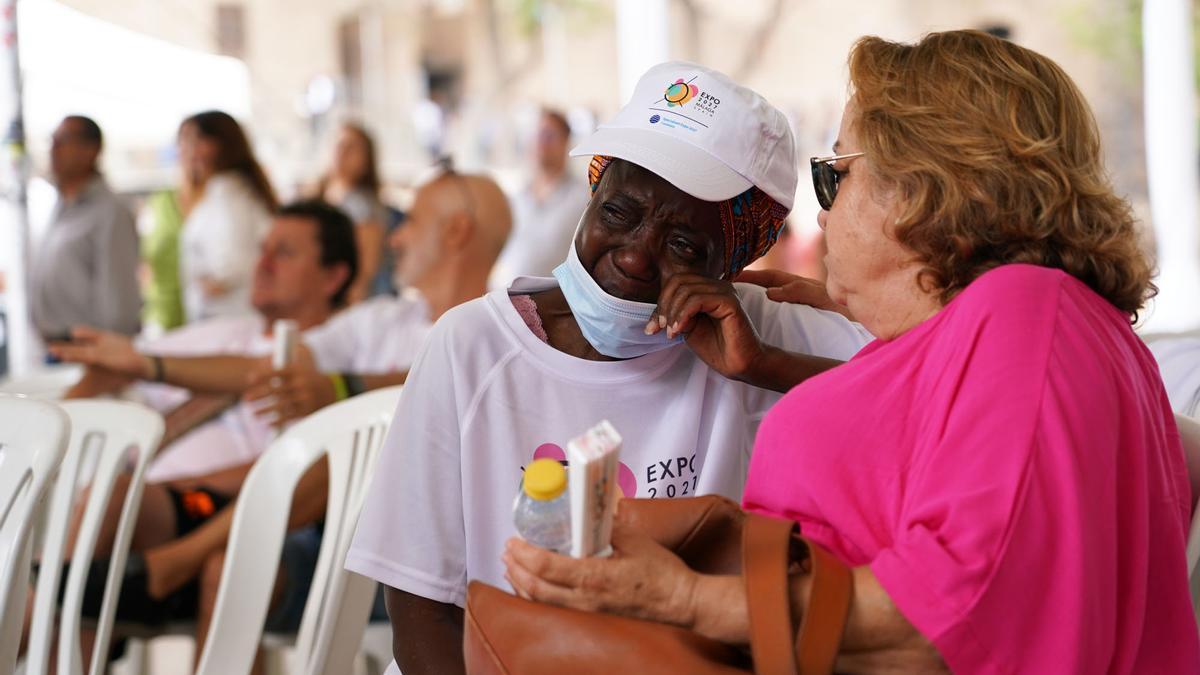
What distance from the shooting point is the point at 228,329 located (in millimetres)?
4125

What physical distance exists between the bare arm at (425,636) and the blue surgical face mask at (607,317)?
0.44 meters

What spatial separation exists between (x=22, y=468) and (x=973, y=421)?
1451 mm

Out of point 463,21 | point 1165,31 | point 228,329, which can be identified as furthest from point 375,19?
point 228,329

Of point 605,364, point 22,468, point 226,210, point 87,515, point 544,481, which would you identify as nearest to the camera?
point 544,481

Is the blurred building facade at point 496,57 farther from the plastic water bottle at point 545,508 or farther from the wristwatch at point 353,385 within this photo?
the plastic water bottle at point 545,508

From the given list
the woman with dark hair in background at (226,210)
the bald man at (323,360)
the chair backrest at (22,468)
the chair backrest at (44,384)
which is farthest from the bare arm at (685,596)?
the woman with dark hair in background at (226,210)

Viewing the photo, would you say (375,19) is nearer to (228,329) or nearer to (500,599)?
(228,329)

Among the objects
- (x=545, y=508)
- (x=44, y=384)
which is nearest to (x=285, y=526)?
(x=545, y=508)

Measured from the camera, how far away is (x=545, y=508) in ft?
4.15

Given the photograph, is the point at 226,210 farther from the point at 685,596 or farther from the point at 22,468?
the point at 685,596

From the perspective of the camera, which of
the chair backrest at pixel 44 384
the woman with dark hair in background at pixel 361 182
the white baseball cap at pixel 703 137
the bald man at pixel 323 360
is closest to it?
the white baseball cap at pixel 703 137

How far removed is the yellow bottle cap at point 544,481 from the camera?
4.08ft

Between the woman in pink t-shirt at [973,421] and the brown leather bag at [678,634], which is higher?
the woman in pink t-shirt at [973,421]

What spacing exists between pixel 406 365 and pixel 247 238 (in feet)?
6.91
